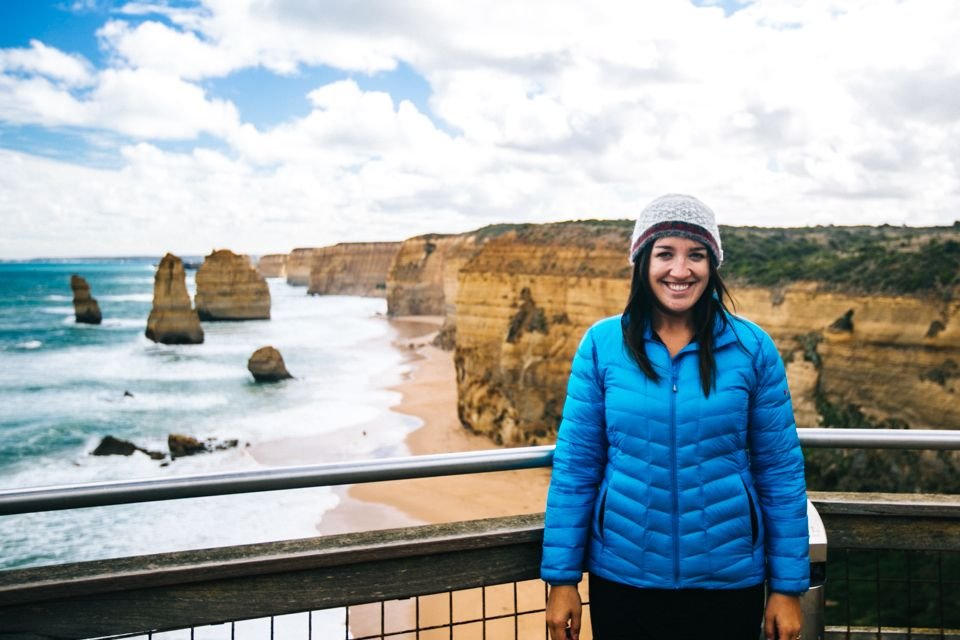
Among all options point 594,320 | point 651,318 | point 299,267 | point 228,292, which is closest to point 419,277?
point 228,292

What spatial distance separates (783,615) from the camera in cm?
206

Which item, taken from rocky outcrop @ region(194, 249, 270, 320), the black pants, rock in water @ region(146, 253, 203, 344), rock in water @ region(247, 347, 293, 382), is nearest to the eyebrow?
the black pants

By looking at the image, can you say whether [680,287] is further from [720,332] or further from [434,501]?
[434,501]

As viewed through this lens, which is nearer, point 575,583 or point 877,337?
point 575,583

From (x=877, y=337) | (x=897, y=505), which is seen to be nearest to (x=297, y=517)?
(x=877, y=337)

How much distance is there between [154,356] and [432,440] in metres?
36.3

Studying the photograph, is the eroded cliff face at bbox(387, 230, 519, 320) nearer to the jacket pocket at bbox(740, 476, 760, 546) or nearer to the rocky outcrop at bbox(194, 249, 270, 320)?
the rocky outcrop at bbox(194, 249, 270, 320)

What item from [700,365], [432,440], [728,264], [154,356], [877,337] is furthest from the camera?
[154,356]

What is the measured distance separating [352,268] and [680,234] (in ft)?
437

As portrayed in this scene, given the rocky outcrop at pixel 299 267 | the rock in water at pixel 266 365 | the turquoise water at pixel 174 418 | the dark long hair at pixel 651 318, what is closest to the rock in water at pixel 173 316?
the turquoise water at pixel 174 418

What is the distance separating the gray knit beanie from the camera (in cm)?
215

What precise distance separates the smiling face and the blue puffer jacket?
12cm

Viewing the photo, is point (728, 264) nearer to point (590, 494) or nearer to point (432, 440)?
point (432, 440)

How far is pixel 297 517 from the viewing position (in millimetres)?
15750
